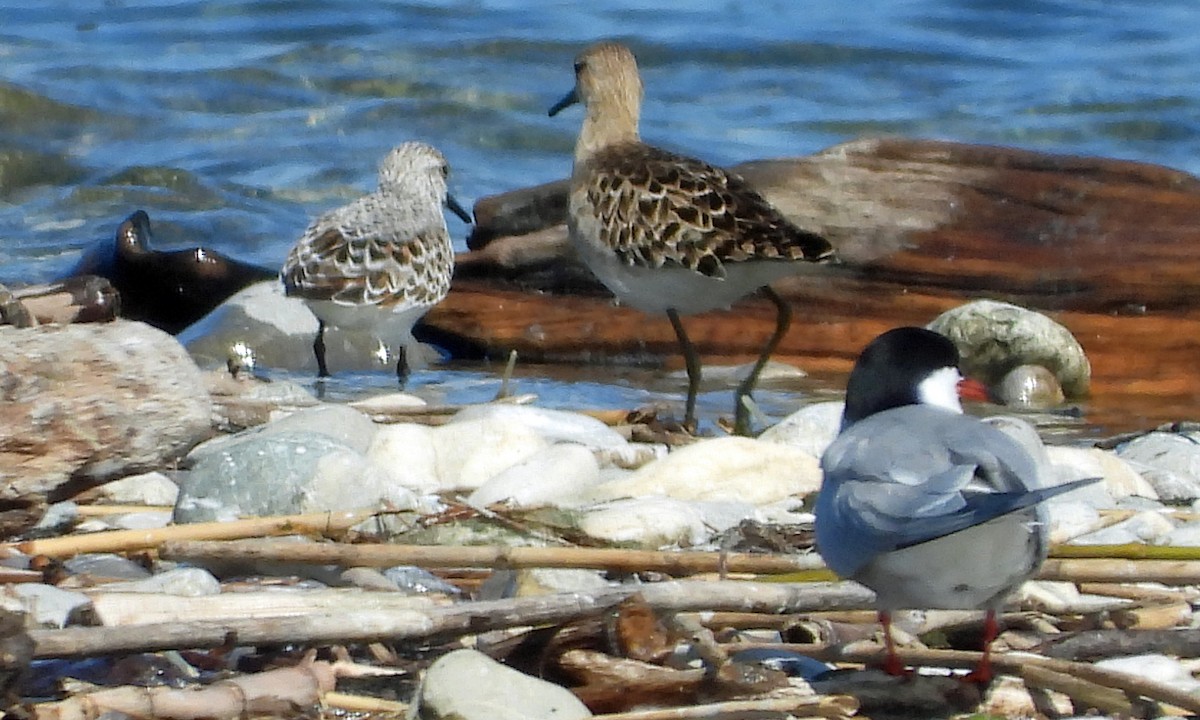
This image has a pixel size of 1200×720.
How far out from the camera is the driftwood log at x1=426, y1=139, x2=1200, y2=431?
8.54 meters

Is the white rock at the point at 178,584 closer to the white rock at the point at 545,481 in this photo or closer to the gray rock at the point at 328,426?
the white rock at the point at 545,481

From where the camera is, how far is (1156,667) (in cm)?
340

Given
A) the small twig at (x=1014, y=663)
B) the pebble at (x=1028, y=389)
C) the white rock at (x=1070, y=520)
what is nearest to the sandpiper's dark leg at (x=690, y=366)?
the pebble at (x=1028, y=389)

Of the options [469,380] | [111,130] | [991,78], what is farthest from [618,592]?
[991,78]

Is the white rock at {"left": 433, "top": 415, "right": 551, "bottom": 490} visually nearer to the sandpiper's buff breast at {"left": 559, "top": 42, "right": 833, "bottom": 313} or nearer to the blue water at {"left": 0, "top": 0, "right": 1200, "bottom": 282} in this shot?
the sandpiper's buff breast at {"left": 559, "top": 42, "right": 833, "bottom": 313}

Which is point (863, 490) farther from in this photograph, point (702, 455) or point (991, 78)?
point (991, 78)

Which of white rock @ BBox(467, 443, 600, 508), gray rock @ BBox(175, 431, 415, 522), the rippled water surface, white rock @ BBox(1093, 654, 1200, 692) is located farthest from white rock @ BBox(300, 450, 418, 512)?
the rippled water surface

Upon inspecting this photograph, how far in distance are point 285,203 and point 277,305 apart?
3474 mm

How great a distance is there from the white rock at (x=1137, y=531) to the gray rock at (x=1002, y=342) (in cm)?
312

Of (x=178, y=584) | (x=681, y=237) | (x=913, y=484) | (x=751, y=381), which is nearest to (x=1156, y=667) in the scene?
(x=913, y=484)

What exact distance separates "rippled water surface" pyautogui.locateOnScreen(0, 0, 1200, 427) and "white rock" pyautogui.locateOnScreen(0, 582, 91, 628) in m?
7.48

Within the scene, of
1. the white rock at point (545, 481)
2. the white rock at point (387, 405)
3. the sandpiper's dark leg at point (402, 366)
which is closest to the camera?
the white rock at point (545, 481)

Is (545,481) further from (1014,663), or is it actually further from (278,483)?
(1014,663)

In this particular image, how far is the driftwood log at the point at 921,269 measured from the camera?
854 cm
